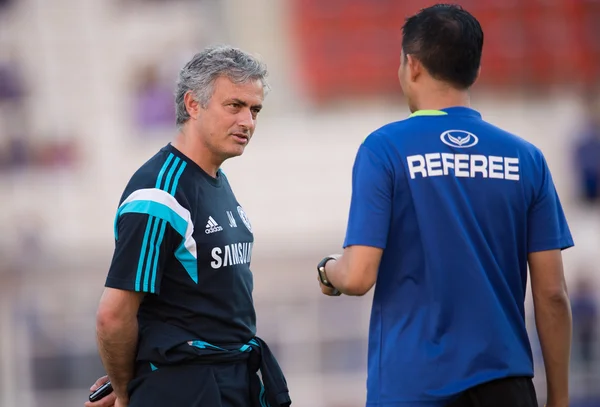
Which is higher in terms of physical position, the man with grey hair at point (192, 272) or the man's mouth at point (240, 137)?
the man's mouth at point (240, 137)

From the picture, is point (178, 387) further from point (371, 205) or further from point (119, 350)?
point (371, 205)

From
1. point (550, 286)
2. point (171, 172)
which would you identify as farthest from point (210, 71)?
point (550, 286)

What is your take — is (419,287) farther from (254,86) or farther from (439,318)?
(254,86)

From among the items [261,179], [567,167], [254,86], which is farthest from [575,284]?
[254,86]

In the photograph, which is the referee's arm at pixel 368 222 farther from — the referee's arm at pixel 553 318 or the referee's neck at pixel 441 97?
the referee's arm at pixel 553 318

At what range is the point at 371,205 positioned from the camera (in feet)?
10.5

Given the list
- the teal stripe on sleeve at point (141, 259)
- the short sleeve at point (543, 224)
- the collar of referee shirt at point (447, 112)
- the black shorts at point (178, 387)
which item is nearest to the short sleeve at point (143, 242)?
the teal stripe on sleeve at point (141, 259)

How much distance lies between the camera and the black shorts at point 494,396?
124 inches

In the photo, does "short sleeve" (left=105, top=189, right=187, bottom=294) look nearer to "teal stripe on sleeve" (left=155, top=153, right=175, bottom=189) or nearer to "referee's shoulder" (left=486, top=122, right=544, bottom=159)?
"teal stripe on sleeve" (left=155, top=153, right=175, bottom=189)

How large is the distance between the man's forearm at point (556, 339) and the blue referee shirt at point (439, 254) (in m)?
0.10

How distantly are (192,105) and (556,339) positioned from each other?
156 centimetres

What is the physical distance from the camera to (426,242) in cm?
320

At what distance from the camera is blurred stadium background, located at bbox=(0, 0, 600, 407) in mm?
13000

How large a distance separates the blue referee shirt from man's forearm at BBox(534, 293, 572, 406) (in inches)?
4.0
